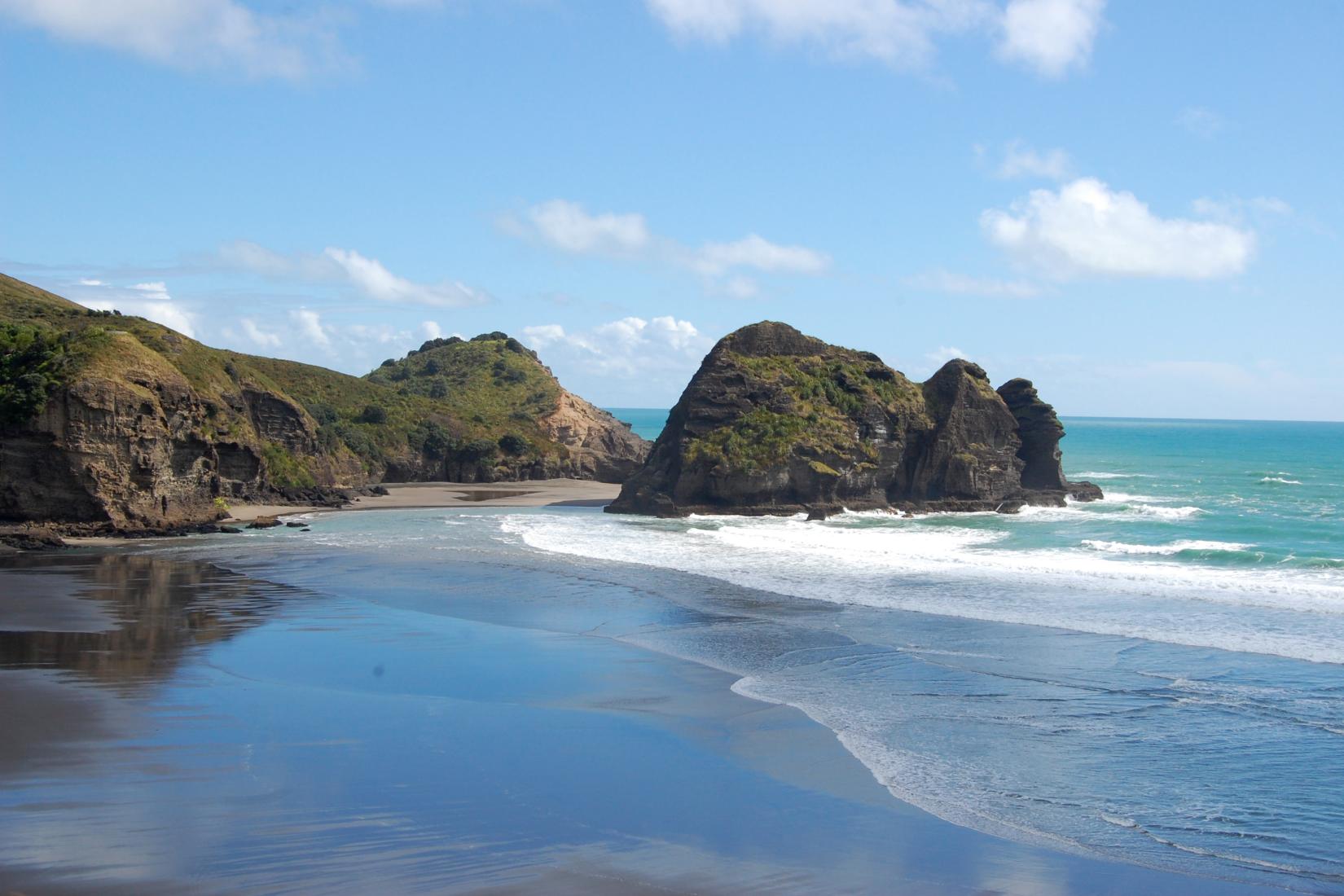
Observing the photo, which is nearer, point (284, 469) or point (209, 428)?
point (209, 428)

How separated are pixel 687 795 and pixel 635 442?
78221 millimetres

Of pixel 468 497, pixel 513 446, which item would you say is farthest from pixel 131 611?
pixel 513 446

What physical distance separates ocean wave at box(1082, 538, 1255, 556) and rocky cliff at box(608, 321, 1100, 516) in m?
13.8

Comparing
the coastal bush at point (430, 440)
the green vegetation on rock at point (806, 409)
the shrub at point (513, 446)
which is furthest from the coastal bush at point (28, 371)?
the shrub at point (513, 446)

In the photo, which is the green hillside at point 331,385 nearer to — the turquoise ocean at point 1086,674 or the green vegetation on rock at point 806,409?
the turquoise ocean at point 1086,674

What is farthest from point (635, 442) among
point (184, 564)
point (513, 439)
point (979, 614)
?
point (979, 614)

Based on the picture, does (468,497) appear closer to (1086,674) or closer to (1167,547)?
(1167,547)

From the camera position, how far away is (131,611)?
2208 centimetres

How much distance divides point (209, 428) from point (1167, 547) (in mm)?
37799

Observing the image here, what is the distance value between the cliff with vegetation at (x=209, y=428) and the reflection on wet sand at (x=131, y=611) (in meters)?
5.63

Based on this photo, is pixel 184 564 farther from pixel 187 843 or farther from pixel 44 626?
pixel 187 843

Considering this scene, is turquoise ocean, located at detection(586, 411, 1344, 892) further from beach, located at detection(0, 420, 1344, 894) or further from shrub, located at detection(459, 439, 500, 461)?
shrub, located at detection(459, 439, 500, 461)

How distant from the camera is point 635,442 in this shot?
89.7 metres

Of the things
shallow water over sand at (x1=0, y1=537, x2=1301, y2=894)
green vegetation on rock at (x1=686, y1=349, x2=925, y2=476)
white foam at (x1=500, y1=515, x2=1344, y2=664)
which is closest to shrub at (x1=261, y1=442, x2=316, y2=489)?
white foam at (x1=500, y1=515, x2=1344, y2=664)
